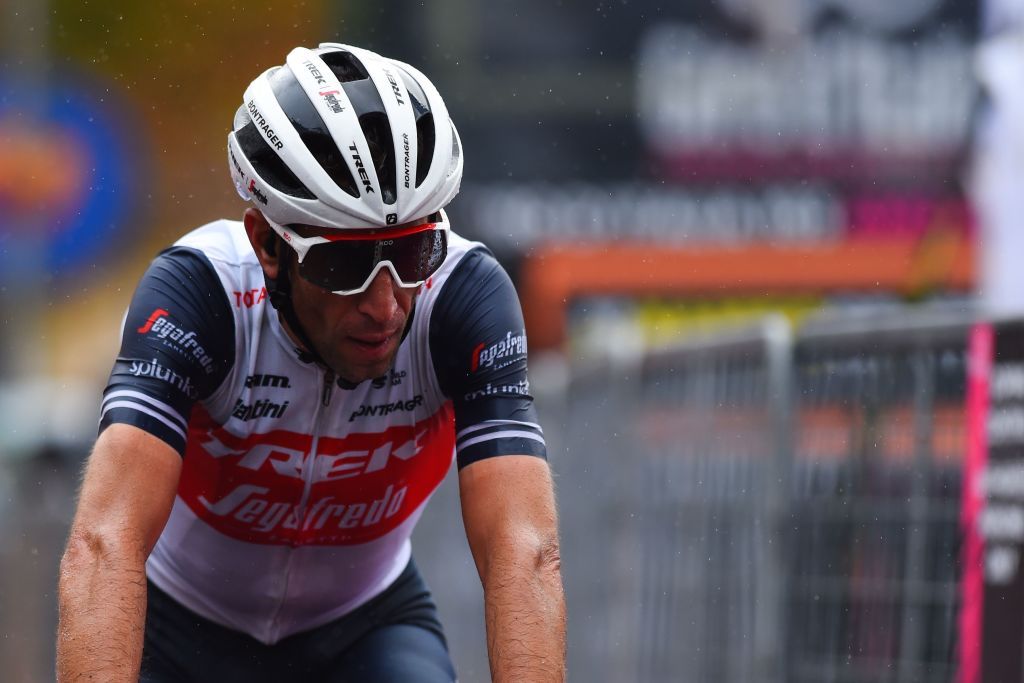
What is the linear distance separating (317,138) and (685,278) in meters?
13.4

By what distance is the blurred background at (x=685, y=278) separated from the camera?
514 cm

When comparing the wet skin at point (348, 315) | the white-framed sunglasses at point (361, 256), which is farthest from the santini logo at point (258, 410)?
the white-framed sunglasses at point (361, 256)

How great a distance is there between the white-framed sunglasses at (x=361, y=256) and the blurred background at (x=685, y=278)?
2.15 metres

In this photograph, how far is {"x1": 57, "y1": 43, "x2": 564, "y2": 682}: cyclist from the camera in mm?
3318

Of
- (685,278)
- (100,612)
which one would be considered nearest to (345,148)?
(100,612)

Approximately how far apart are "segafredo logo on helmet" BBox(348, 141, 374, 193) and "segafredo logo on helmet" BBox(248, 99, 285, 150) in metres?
0.15

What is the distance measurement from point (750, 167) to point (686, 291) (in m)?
2.69

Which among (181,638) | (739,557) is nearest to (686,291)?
(739,557)

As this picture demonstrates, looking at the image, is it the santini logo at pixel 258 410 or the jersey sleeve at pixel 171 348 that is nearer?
the jersey sleeve at pixel 171 348

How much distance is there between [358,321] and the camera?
3416mm

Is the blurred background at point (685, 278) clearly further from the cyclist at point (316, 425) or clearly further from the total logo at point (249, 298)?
the total logo at point (249, 298)

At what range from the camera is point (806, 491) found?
5512 mm

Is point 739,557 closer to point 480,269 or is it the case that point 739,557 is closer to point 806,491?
point 806,491

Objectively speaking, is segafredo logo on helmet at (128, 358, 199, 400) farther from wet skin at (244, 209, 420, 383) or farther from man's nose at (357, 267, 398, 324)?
man's nose at (357, 267, 398, 324)
